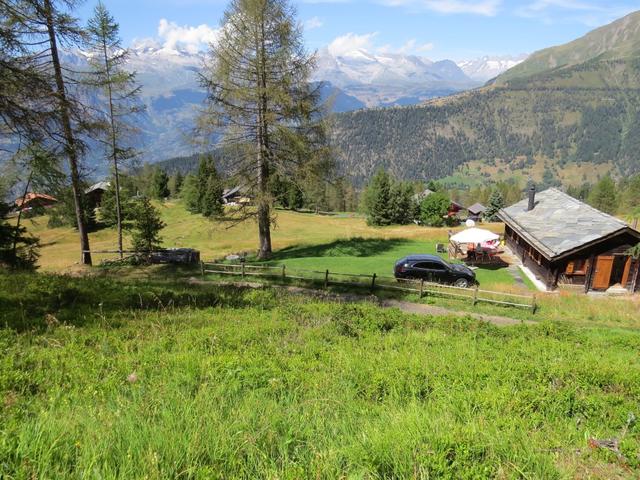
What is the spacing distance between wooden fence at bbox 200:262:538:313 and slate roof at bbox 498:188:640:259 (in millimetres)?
5253

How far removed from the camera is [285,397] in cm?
525

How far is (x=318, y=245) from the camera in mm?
32594

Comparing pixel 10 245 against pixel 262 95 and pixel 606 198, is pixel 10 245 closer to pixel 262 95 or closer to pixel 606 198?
pixel 262 95

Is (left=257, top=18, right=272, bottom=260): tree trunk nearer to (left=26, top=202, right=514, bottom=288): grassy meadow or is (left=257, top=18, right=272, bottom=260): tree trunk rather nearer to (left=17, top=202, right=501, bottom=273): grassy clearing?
(left=26, top=202, right=514, bottom=288): grassy meadow

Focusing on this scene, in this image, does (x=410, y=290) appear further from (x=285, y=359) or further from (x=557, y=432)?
(x=557, y=432)

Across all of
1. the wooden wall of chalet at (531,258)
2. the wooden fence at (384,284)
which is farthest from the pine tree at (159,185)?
the wooden wall of chalet at (531,258)

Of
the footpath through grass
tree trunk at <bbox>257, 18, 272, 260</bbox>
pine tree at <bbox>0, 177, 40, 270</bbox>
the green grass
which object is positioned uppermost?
tree trunk at <bbox>257, 18, 272, 260</bbox>

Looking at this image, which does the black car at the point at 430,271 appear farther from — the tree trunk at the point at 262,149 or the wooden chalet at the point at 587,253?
the tree trunk at the point at 262,149

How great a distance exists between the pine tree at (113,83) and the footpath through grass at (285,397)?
13.6m

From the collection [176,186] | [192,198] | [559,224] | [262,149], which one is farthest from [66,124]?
[176,186]

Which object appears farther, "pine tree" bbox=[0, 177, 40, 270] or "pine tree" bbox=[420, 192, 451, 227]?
"pine tree" bbox=[420, 192, 451, 227]

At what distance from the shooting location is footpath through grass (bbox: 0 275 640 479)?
329cm

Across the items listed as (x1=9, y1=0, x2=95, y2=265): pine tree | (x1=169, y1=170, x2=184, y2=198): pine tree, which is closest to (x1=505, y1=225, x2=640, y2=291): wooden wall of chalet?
(x1=9, y1=0, x2=95, y2=265): pine tree

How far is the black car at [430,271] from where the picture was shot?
2220 cm
